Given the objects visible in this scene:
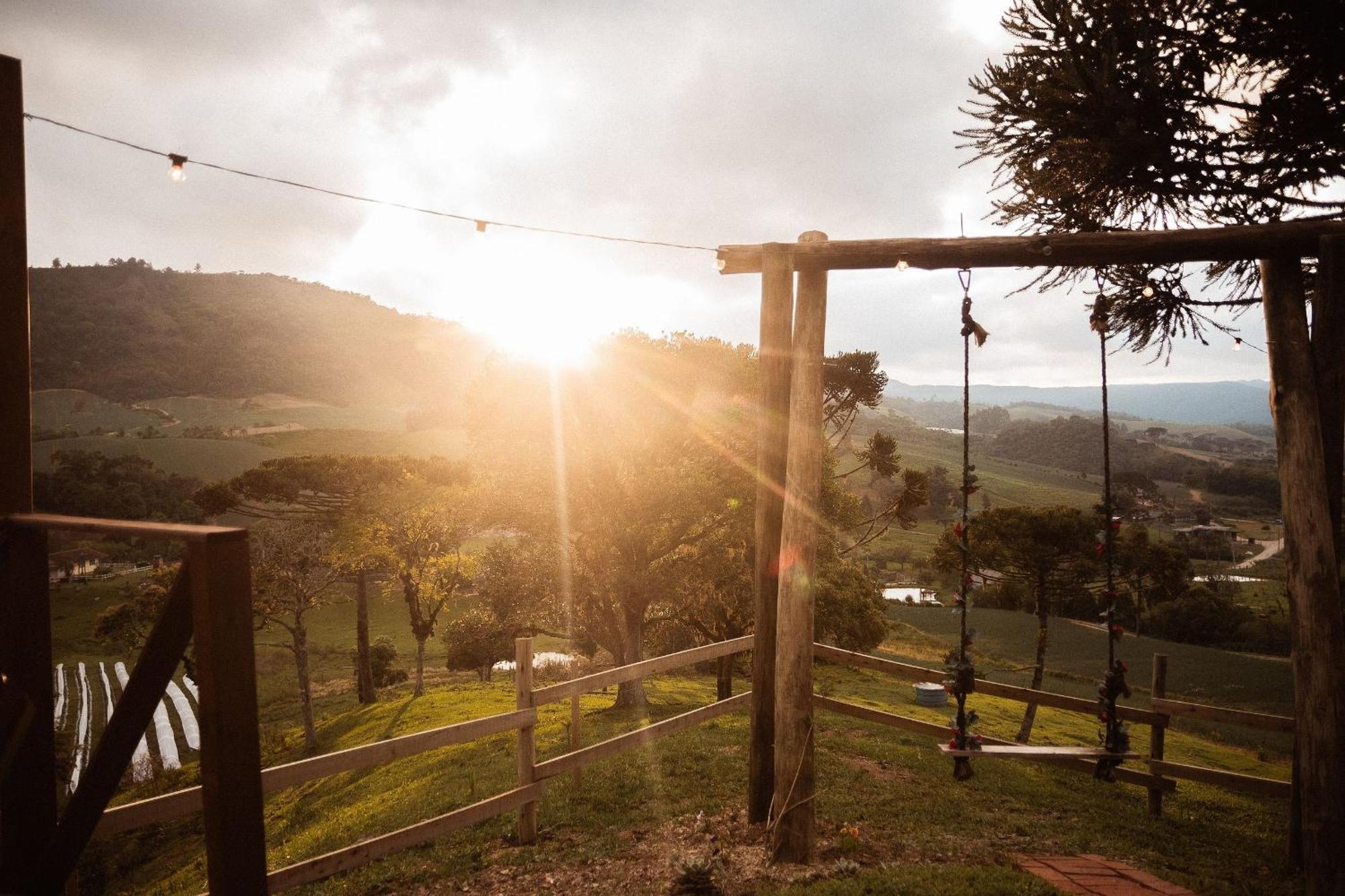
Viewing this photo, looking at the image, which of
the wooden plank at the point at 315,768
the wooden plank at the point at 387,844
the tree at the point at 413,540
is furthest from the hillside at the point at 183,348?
the wooden plank at the point at 315,768

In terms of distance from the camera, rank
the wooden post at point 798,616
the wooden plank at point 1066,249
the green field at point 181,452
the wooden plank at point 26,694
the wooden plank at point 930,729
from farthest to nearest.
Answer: the green field at point 181,452, the wooden plank at point 930,729, the wooden post at point 798,616, the wooden plank at point 1066,249, the wooden plank at point 26,694

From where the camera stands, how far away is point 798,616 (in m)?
5.46

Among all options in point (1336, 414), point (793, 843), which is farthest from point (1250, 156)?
point (793, 843)

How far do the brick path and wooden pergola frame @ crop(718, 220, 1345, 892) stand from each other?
1.07 meters

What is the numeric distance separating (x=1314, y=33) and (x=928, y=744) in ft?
35.3

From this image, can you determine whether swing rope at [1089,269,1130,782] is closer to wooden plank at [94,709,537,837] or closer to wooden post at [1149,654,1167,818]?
wooden post at [1149,654,1167,818]

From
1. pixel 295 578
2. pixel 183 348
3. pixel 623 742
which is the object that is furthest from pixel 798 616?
pixel 183 348

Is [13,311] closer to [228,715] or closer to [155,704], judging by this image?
[155,704]

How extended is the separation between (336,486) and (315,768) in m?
26.1

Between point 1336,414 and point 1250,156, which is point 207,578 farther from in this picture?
point 1250,156

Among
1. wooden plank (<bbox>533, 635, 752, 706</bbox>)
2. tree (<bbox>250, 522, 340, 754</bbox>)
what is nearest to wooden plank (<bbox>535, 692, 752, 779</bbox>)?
wooden plank (<bbox>533, 635, 752, 706</bbox>)

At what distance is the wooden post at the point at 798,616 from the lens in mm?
5457

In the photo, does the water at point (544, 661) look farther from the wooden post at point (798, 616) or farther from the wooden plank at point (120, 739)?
the wooden plank at point (120, 739)

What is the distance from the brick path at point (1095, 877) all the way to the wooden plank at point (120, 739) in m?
5.31
